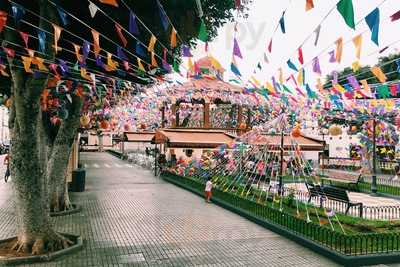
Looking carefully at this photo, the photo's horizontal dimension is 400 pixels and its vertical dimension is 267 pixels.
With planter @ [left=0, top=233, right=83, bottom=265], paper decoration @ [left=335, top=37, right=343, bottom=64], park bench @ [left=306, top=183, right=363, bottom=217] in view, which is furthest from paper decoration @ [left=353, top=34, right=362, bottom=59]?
park bench @ [left=306, top=183, right=363, bottom=217]

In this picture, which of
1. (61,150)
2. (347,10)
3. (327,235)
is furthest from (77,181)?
(347,10)

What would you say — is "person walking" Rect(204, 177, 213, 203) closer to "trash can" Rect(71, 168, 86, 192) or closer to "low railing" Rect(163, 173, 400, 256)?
"low railing" Rect(163, 173, 400, 256)

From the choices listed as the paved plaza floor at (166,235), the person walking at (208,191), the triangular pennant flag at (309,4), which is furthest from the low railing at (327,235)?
the triangular pennant flag at (309,4)

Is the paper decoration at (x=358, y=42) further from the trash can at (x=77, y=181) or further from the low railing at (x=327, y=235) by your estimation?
the trash can at (x=77, y=181)

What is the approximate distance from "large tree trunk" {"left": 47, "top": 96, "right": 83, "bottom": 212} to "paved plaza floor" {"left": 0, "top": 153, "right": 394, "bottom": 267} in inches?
45.7

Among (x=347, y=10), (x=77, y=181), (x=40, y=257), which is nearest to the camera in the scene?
(x=347, y=10)

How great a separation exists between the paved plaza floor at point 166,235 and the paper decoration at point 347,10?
6.13m

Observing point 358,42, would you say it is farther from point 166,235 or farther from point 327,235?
point 166,235

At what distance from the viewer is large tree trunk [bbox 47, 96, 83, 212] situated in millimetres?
14180

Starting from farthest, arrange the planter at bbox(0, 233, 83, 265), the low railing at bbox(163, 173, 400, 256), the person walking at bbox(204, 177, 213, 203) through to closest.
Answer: the person walking at bbox(204, 177, 213, 203) < the low railing at bbox(163, 173, 400, 256) < the planter at bbox(0, 233, 83, 265)

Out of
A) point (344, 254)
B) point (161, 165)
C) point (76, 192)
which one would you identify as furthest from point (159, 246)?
point (161, 165)

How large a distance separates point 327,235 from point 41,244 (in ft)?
22.5

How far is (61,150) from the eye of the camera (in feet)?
47.0

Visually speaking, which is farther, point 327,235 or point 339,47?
point 327,235
